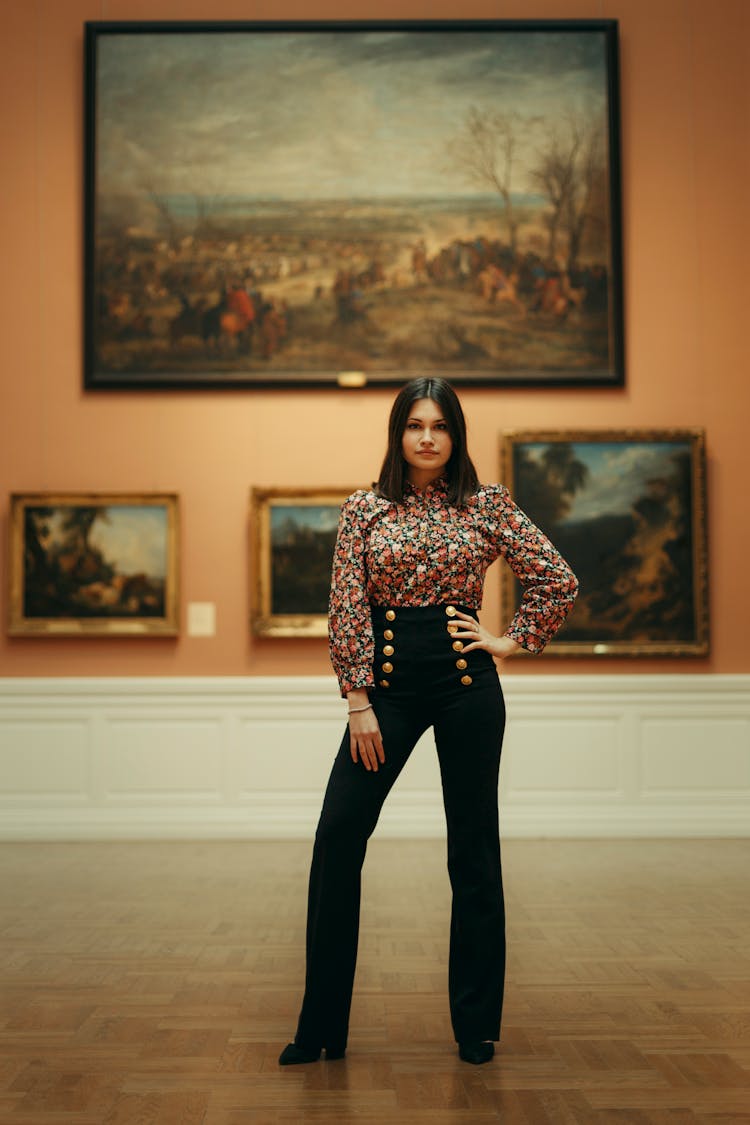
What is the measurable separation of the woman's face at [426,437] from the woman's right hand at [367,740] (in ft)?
3.00

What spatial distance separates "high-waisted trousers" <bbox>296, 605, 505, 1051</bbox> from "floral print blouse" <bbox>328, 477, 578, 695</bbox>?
87mm

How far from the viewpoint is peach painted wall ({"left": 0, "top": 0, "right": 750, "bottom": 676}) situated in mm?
9250

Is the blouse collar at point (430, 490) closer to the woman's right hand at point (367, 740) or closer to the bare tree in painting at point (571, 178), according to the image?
the woman's right hand at point (367, 740)

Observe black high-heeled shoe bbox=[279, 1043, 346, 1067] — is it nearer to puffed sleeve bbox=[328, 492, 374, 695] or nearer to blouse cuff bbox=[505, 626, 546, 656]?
puffed sleeve bbox=[328, 492, 374, 695]

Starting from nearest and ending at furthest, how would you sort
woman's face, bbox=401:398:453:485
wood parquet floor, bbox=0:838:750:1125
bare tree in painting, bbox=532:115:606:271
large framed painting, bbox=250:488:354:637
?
wood parquet floor, bbox=0:838:750:1125 < woman's face, bbox=401:398:453:485 < large framed painting, bbox=250:488:354:637 < bare tree in painting, bbox=532:115:606:271

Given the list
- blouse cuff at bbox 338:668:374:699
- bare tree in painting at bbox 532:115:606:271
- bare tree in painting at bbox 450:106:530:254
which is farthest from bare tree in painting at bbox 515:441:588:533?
blouse cuff at bbox 338:668:374:699

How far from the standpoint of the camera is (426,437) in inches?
159

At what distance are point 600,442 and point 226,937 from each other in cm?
520

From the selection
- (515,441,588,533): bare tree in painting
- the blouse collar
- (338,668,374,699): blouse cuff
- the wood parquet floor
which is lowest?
the wood parquet floor

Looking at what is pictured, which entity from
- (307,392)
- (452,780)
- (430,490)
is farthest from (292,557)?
(452,780)

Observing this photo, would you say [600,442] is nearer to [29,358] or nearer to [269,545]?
[269,545]

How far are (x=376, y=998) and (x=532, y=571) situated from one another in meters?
2.01

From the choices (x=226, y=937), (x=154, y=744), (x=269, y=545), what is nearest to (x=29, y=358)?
(x=269, y=545)

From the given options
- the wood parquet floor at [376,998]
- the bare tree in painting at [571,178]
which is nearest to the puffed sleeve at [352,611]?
the wood parquet floor at [376,998]
